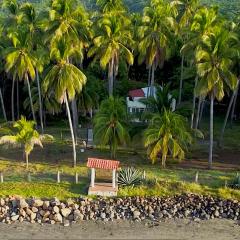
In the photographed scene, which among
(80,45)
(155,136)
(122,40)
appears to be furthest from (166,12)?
(155,136)

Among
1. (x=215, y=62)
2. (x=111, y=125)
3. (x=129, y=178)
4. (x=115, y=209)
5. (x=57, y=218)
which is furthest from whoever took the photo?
(x=111, y=125)

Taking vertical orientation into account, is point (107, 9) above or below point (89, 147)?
above

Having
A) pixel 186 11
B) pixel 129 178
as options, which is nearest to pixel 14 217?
pixel 129 178

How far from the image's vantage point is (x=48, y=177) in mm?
34250

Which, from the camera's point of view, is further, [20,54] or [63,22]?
[20,54]

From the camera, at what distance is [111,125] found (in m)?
36.0

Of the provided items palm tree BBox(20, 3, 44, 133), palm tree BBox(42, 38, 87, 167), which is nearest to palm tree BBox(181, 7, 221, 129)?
palm tree BBox(42, 38, 87, 167)

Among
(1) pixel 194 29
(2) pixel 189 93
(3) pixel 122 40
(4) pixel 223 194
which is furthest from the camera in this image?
(2) pixel 189 93

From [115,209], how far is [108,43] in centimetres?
1619

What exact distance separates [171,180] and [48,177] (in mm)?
9251

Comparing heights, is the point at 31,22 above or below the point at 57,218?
above

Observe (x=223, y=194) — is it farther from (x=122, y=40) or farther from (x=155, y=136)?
(x=122, y=40)

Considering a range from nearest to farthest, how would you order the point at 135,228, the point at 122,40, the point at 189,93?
the point at 135,228
the point at 122,40
the point at 189,93

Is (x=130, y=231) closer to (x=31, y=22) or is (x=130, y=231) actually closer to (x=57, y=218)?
(x=57, y=218)
